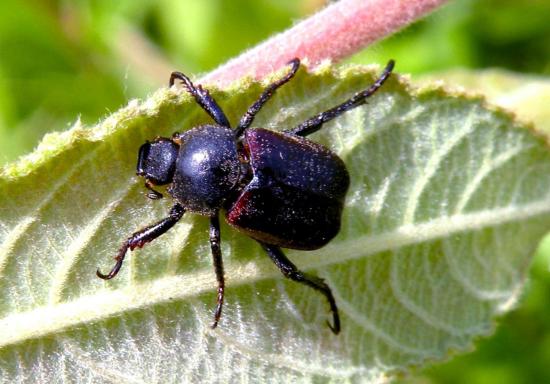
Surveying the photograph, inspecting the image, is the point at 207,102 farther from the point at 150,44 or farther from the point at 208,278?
the point at 150,44

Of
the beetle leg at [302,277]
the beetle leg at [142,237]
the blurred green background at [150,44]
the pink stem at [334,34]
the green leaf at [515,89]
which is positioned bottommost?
the beetle leg at [302,277]

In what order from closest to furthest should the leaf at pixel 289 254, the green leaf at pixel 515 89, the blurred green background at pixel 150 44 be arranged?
the leaf at pixel 289 254, the green leaf at pixel 515 89, the blurred green background at pixel 150 44

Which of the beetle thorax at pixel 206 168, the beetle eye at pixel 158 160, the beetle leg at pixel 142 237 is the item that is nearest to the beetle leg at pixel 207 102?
the beetle thorax at pixel 206 168

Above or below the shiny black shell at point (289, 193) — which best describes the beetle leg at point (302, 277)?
below

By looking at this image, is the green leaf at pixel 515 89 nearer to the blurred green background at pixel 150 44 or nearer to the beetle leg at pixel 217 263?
the blurred green background at pixel 150 44

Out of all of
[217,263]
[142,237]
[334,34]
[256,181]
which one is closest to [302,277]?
[217,263]

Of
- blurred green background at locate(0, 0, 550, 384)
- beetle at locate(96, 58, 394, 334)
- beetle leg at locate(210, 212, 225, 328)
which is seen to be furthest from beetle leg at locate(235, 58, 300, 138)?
blurred green background at locate(0, 0, 550, 384)
